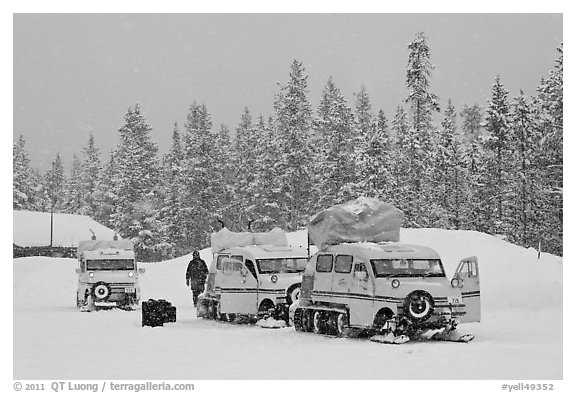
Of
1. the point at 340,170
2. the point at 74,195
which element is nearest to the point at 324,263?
the point at 340,170

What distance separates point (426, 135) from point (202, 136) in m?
20.4

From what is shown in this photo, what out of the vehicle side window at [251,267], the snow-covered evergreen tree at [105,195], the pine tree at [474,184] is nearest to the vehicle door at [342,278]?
the vehicle side window at [251,267]

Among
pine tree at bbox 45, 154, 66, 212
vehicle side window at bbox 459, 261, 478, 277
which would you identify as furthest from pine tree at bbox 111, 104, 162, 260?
vehicle side window at bbox 459, 261, 478, 277

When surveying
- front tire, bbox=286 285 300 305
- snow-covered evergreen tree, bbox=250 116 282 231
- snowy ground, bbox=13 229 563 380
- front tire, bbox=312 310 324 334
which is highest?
snow-covered evergreen tree, bbox=250 116 282 231

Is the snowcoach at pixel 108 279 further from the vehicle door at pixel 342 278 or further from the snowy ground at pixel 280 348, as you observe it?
the vehicle door at pixel 342 278

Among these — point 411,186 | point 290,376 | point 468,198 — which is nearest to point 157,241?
point 411,186

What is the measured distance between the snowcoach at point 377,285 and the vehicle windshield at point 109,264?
36.4ft

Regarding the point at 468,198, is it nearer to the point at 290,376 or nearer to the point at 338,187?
the point at 338,187

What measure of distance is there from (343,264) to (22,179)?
84831 mm

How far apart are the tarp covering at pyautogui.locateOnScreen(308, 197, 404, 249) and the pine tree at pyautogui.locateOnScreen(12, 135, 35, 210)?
74.3 meters

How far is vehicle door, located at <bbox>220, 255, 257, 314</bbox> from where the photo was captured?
23062mm

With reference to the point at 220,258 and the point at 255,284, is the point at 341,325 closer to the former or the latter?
the point at 255,284

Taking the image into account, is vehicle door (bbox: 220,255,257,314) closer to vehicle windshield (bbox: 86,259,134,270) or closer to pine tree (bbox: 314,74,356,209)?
vehicle windshield (bbox: 86,259,134,270)

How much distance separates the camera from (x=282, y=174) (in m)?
72.0
